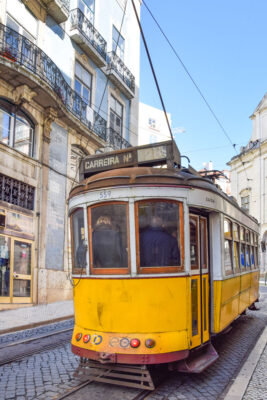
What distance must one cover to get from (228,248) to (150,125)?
51.0 m

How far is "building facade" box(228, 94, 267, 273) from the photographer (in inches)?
1270

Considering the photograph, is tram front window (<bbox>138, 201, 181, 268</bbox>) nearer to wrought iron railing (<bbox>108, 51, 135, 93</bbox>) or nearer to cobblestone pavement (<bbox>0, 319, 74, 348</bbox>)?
cobblestone pavement (<bbox>0, 319, 74, 348</bbox>)

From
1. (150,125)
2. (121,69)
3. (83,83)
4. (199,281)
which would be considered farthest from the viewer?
(150,125)

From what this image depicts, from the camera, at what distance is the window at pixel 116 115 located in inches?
757

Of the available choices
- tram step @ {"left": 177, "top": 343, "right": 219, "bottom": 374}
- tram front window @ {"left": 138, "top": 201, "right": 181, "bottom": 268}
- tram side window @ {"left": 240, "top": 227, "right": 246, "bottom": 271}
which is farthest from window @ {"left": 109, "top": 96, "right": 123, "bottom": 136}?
tram step @ {"left": 177, "top": 343, "right": 219, "bottom": 374}

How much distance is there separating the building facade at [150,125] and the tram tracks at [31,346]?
1867 inches

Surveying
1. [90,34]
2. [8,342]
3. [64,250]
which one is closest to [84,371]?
[8,342]

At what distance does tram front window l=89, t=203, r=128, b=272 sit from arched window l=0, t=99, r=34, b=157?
8.18 metres

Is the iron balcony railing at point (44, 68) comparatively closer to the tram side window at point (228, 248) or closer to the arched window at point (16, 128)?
the arched window at point (16, 128)

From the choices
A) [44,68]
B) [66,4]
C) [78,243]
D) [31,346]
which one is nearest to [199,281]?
[78,243]

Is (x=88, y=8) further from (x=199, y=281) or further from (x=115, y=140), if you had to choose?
(x=199, y=281)

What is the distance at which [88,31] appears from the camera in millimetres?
16812

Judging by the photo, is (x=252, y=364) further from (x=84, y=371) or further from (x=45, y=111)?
(x=45, y=111)

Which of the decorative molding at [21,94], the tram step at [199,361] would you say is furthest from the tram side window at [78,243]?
the decorative molding at [21,94]
